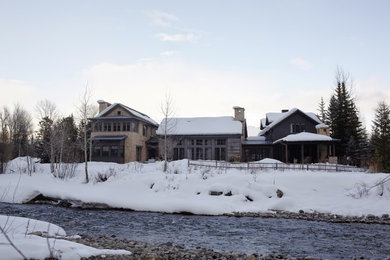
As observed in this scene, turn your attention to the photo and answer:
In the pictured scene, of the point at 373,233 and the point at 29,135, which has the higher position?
the point at 29,135

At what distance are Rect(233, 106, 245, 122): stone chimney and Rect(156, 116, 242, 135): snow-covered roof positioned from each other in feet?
2.64

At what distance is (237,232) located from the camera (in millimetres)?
12445

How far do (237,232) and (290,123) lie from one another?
30.3m

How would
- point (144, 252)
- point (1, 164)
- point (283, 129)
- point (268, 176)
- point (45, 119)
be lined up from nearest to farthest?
point (144, 252)
point (268, 176)
point (1, 164)
point (283, 129)
point (45, 119)

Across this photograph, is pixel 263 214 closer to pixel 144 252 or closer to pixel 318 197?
pixel 318 197

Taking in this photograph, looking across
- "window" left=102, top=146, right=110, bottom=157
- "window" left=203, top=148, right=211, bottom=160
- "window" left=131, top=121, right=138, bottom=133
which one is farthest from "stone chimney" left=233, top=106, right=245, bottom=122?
"window" left=102, top=146, right=110, bottom=157

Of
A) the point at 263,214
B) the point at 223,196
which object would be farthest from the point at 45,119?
A: the point at 263,214

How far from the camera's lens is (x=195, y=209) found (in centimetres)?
1706

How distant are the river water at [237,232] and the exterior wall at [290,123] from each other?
86.5 ft

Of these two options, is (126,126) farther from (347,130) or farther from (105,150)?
(347,130)

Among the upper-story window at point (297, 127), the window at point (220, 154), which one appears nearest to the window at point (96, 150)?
the window at point (220, 154)

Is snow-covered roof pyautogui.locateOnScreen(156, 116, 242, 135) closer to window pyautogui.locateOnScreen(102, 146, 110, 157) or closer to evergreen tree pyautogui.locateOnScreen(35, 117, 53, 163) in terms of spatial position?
window pyautogui.locateOnScreen(102, 146, 110, 157)

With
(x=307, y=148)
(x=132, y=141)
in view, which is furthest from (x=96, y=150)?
(x=307, y=148)

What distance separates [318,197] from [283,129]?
22.4 meters
